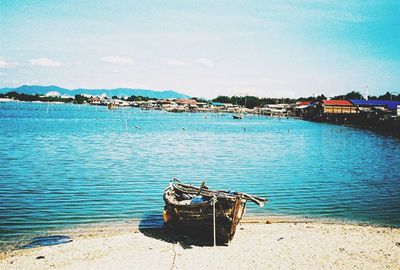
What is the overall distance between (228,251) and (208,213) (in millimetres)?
1447

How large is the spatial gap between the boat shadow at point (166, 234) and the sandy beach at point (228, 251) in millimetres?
38

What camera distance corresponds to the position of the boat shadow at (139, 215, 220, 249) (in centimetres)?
1362

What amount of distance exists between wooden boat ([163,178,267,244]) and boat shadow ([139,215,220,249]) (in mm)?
197

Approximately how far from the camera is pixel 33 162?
31.8 meters

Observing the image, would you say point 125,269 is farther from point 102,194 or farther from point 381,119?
point 381,119

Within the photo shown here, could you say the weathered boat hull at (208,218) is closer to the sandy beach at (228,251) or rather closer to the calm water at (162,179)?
the sandy beach at (228,251)

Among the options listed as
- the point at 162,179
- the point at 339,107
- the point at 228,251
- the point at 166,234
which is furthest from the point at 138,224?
the point at 339,107

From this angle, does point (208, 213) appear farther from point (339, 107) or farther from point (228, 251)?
point (339, 107)

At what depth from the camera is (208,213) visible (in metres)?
13.2

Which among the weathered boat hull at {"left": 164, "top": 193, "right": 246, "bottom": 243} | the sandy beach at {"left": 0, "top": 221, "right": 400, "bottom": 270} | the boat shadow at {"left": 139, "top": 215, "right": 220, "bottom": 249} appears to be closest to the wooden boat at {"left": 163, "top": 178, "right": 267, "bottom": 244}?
the weathered boat hull at {"left": 164, "top": 193, "right": 246, "bottom": 243}

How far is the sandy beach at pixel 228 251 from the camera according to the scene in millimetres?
11602

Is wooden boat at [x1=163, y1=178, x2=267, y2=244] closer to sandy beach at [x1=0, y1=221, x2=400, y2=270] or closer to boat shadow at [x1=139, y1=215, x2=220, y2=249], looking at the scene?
boat shadow at [x1=139, y1=215, x2=220, y2=249]

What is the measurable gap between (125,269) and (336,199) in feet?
46.8

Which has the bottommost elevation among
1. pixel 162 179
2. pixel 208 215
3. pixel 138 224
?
pixel 138 224
